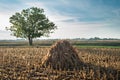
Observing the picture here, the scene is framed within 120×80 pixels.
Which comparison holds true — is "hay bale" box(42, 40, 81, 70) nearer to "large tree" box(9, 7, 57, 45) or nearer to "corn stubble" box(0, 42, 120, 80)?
"corn stubble" box(0, 42, 120, 80)

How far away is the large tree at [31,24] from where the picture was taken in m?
61.2

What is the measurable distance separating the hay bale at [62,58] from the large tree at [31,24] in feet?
144

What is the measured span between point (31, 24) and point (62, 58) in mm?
Answer: 45566

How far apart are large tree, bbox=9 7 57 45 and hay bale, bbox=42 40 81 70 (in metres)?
43.8

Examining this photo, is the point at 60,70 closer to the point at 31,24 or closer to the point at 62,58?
the point at 62,58

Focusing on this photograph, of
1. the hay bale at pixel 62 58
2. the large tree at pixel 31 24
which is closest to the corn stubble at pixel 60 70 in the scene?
the hay bale at pixel 62 58

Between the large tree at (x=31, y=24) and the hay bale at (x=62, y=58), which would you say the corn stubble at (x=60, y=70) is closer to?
the hay bale at (x=62, y=58)

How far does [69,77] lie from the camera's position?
13070mm

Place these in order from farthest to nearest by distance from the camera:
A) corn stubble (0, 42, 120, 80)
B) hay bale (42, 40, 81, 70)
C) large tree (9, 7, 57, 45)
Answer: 1. large tree (9, 7, 57, 45)
2. hay bale (42, 40, 81, 70)
3. corn stubble (0, 42, 120, 80)

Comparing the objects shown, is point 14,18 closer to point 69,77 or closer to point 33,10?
point 33,10

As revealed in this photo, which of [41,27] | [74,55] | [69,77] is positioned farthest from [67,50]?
[41,27]

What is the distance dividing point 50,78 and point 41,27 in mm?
49241

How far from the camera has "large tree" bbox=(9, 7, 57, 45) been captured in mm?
61250

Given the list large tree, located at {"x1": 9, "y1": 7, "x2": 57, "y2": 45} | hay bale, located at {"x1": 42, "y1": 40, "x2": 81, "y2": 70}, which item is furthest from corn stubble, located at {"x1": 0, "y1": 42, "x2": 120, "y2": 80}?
large tree, located at {"x1": 9, "y1": 7, "x2": 57, "y2": 45}
